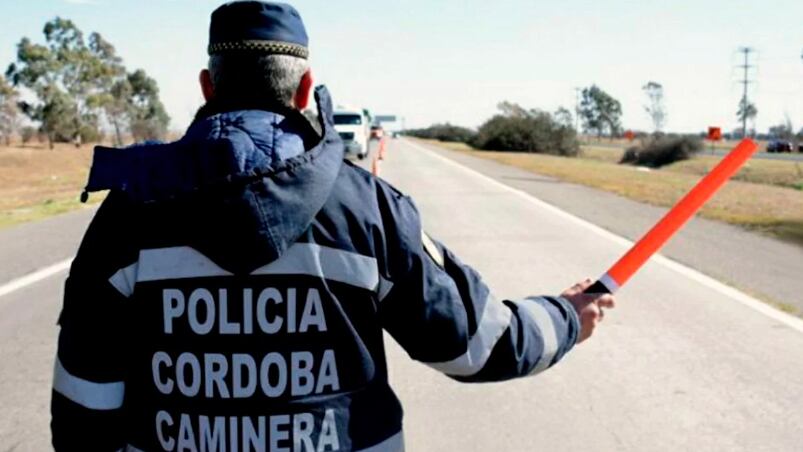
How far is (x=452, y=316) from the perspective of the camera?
2.01 meters

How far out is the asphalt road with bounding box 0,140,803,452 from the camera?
467cm

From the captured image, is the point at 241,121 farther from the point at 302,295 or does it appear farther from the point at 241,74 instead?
the point at 302,295

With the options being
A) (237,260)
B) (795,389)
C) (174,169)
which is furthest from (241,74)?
(795,389)

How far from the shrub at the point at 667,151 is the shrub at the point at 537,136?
12657mm

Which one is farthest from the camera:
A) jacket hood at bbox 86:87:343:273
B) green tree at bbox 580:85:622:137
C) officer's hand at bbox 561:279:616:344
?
green tree at bbox 580:85:622:137

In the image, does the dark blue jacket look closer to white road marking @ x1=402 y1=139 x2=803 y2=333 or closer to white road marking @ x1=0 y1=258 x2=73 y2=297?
white road marking @ x1=402 y1=139 x2=803 y2=333

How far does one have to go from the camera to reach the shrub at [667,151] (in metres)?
63.9

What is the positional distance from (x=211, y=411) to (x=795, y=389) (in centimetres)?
448

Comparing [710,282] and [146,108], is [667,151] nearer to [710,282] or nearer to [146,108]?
[146,108]

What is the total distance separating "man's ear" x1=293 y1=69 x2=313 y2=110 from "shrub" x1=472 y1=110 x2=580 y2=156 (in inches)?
3045

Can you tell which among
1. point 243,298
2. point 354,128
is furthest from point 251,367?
point 354,128

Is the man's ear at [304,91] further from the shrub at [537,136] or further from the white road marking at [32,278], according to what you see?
the shrub at [537,136]

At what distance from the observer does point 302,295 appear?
6.29 ft

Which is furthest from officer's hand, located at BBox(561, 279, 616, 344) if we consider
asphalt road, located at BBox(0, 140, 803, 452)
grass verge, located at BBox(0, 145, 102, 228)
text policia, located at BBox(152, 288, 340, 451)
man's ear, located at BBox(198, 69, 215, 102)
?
grass verge, located at BBox(0, 145, 102, 228)
